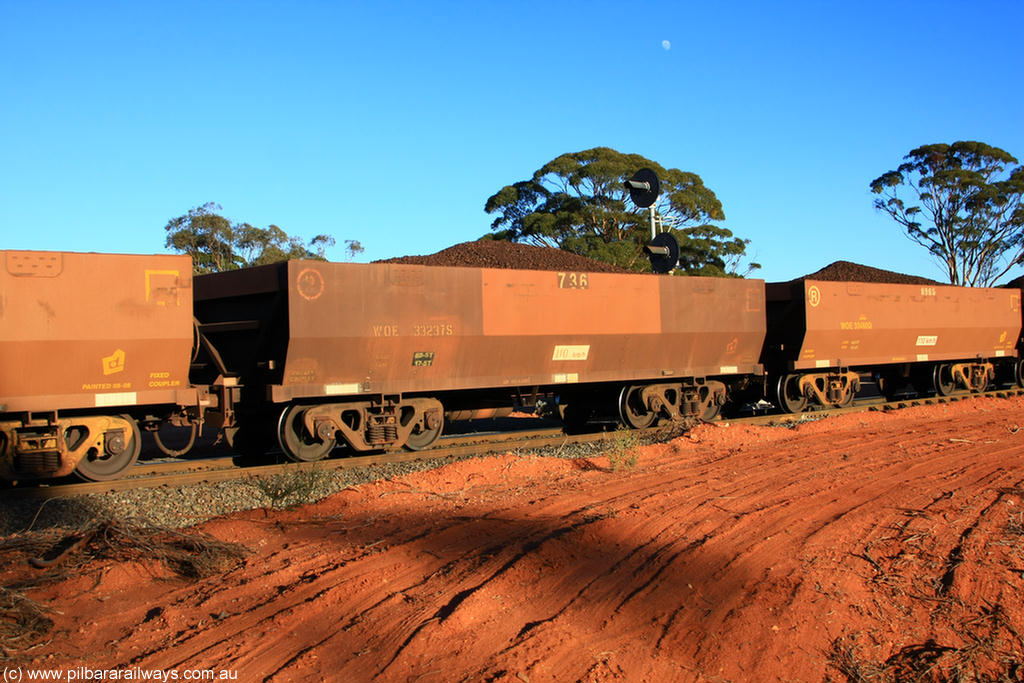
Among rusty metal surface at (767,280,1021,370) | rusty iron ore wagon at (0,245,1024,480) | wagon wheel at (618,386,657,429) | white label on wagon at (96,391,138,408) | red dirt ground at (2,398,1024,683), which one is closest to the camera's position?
red dirt ground at (2,398,1024,683)

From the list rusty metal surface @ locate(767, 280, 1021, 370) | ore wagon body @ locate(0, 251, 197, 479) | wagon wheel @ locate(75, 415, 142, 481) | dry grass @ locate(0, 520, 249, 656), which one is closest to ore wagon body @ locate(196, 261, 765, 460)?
ore wagon body @ locate(0, 251, 197, 479)

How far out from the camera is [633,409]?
1495cm

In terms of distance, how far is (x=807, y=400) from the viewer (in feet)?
57.7

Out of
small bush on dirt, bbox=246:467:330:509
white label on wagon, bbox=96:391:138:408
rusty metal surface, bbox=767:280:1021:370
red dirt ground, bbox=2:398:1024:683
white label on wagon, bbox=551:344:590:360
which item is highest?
rusty metal surface, bbox=767:280:1021:370

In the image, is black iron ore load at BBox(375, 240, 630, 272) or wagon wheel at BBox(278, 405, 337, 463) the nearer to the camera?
wagon wheel at BBox(278, 405, 337, 463)

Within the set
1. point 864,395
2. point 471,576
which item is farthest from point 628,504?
point 864,395

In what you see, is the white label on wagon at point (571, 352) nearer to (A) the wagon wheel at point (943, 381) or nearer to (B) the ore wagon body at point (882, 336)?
(B) the ore wagon body at point (882, 336)

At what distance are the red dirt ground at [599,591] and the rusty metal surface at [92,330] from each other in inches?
133

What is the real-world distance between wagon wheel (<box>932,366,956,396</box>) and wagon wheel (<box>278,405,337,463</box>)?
16.2 meters

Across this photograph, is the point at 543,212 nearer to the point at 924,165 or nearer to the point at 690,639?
the point at 924,165

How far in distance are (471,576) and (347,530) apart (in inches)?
73.6

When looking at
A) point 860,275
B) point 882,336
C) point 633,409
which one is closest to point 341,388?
point 633,409

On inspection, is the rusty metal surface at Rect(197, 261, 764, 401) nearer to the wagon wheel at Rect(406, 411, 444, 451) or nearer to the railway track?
the wagon wheel at Rect(406, 411, 444, 451)

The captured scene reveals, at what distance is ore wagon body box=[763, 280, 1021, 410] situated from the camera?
16734mm
